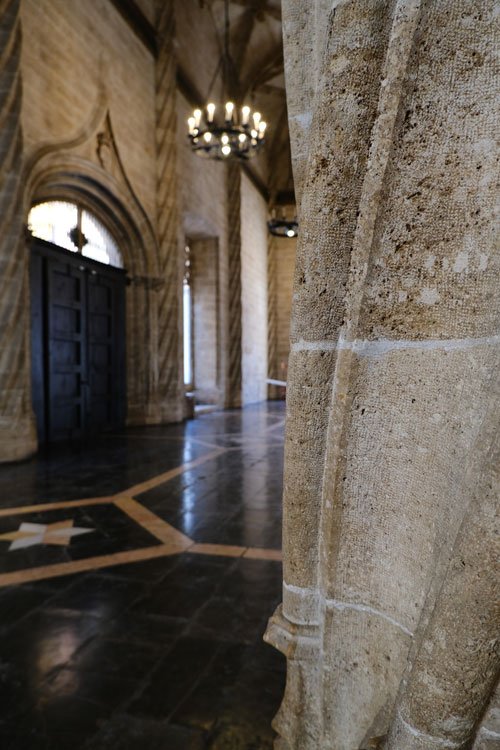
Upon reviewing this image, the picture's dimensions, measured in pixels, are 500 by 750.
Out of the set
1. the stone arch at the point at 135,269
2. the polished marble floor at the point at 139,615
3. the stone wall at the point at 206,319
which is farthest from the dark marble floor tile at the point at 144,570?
the stone wall at the point at 206,319

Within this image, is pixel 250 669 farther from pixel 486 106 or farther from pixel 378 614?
pixel 486 106

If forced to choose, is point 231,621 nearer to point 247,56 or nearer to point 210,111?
point 210,111

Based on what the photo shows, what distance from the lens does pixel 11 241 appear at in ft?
18.4

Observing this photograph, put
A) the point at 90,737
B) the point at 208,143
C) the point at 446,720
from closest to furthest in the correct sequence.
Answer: the point at 446,720, the point at 90,737, the point at 208,143

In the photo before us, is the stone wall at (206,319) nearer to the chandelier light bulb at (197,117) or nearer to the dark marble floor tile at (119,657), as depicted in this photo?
the chandelier light bulb at (197,117)

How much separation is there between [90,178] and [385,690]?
779cm

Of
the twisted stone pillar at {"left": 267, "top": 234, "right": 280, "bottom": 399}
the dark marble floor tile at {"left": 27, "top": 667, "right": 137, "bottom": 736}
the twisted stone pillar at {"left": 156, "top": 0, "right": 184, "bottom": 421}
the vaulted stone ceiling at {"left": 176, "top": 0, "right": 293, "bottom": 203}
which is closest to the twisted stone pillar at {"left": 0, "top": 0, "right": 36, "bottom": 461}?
the twisted stone pillar at {"left": 156, "top": 0, "right": 184, "bottom": 421}

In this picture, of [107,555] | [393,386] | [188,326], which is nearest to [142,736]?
[393,386]

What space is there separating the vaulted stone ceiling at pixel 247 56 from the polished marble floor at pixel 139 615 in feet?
32.6

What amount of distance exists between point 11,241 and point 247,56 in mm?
10909

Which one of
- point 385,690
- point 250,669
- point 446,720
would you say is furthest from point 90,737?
point 446,720

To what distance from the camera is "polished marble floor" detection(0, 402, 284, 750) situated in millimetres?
1416

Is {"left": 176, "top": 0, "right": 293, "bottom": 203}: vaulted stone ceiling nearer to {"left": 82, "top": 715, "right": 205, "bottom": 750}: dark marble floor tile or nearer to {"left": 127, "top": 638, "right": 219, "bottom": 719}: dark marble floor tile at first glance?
{"left": 127, "top": 638, "right": 219, "bottom": 719}: dark marble floor tile

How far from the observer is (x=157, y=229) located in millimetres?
9359
